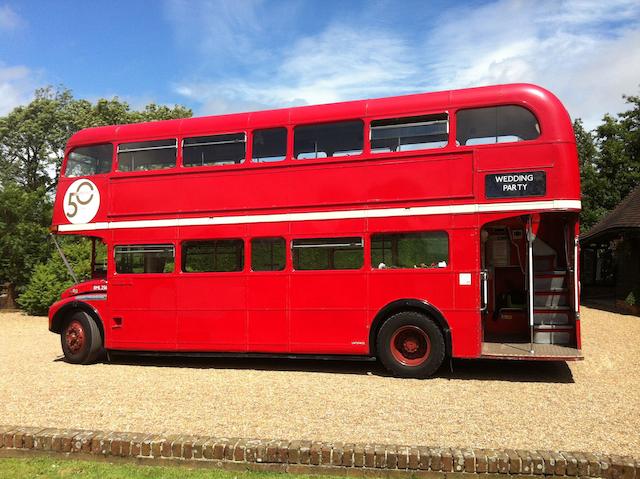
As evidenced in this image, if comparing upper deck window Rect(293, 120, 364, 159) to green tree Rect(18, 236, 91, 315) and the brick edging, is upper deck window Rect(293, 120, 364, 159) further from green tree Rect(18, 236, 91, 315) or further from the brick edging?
green tree Rect(18, 236, 91, 315)

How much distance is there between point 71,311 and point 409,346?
20.2 feet

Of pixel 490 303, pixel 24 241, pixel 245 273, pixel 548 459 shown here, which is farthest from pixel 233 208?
pixel 24 241

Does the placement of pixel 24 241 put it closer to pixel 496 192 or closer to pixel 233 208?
pixel 233 208

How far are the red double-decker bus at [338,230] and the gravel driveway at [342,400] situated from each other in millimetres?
477

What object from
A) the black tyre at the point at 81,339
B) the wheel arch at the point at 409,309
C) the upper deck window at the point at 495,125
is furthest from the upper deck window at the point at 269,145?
the black tyre at the point at 81,339

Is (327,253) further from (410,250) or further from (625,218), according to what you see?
(625,218)

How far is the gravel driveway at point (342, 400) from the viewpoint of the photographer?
A: 515 centimetres

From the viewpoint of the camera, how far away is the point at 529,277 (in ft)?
24.2

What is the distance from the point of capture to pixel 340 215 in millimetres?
8016

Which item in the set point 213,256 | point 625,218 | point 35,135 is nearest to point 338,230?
point 213,256

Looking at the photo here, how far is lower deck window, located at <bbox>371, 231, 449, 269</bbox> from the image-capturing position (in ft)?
25.1

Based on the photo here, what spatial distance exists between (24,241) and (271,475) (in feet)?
60.9

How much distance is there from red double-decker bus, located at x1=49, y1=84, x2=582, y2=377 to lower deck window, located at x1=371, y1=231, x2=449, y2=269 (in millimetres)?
22

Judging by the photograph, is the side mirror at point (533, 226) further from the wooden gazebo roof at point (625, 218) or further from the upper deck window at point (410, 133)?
the wooden gazebo roof at point (625, 218)
